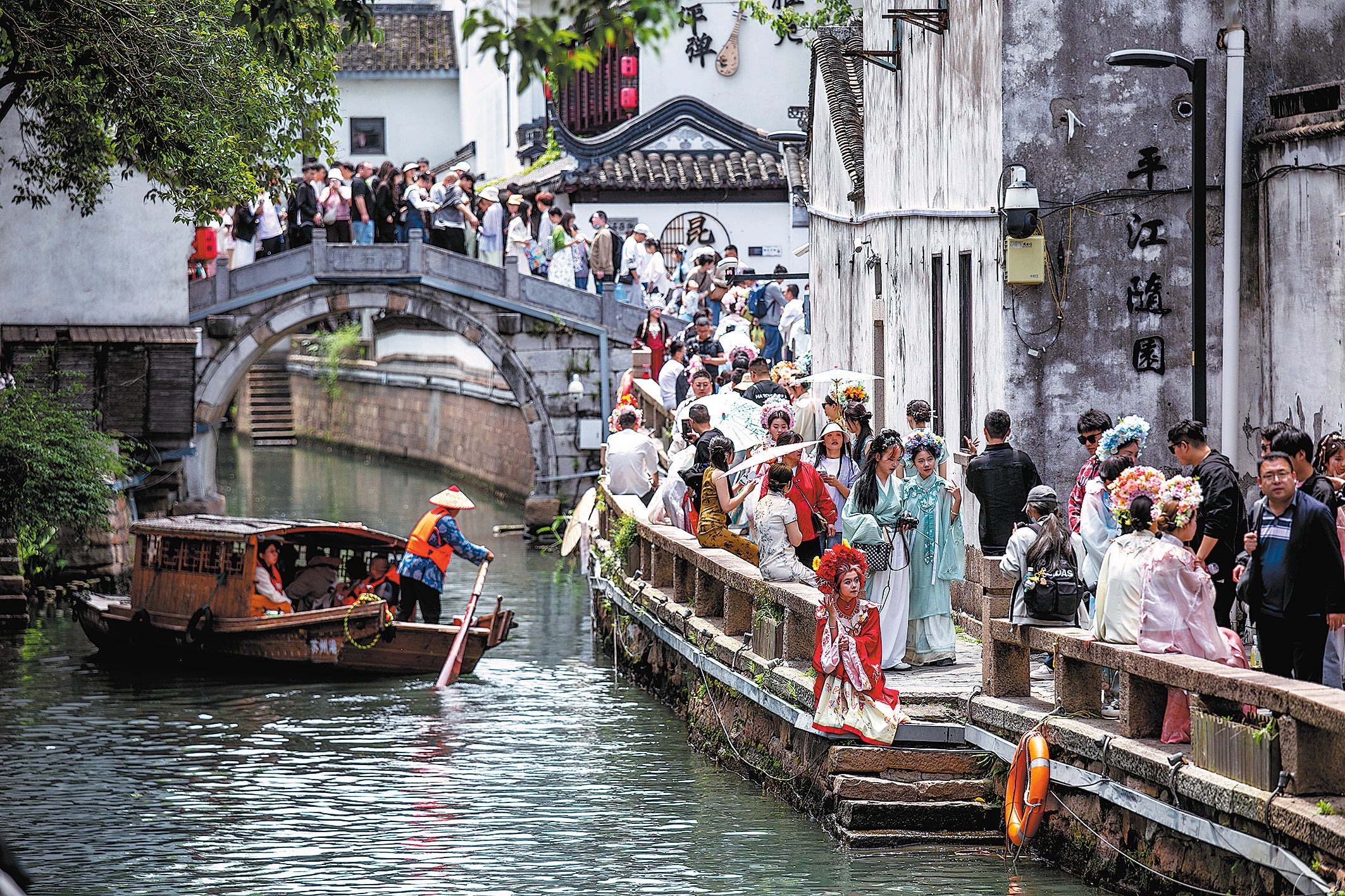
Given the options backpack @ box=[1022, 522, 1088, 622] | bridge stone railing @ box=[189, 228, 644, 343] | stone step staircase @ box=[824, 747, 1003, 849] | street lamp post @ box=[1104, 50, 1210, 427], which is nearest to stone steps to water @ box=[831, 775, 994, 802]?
stone step staircase @ box=[824, 747, 1003, 849]

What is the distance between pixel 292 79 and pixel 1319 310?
38.8ft

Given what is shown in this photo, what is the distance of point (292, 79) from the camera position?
20234mm

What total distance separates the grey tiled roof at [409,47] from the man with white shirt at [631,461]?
33274mm

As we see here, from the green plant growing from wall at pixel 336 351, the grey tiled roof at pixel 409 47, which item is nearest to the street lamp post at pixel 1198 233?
the green plant growing from wall at pixel 336 351

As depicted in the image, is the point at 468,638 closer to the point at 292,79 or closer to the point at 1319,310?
the point at 292,79

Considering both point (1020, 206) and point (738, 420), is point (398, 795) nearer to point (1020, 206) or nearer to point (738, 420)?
point (738, 420)

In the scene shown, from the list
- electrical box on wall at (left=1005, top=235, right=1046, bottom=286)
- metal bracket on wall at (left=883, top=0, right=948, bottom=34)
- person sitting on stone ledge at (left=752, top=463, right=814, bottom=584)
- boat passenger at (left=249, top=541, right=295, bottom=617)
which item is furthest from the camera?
boat passenger at (left=249, top=541, right=295, bottom=617)

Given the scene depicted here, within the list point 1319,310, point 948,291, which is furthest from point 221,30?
point 1319,310

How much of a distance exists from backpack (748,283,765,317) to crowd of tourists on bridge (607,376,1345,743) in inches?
420

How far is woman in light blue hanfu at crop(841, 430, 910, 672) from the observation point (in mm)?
11492

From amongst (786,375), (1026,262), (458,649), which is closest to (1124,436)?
(1026,262)

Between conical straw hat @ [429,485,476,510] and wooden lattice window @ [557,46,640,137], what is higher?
wooden lattice window @ [557,46,640,137]

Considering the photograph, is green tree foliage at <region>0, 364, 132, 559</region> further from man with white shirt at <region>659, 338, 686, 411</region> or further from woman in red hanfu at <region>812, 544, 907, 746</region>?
woman in red hanfu at <region>812, 544, 907, 746</region>

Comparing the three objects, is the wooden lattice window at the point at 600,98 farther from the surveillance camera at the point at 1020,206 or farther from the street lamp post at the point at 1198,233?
the street lamp post at the point at 1198,233
